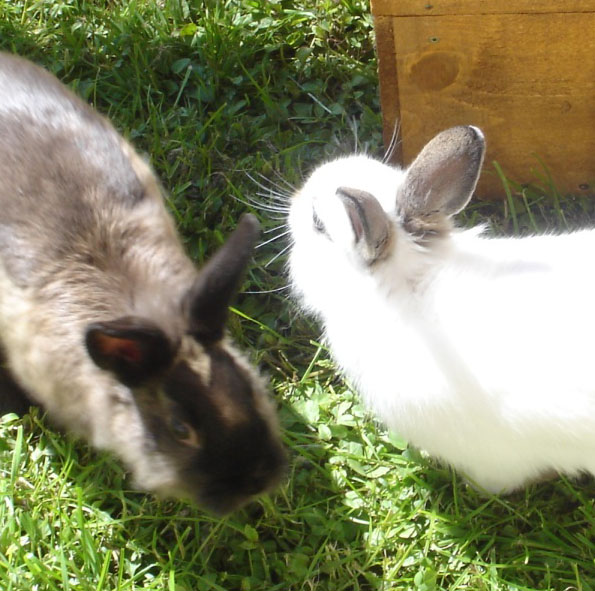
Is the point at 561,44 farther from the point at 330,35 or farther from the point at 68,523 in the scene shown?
the point at 68,523

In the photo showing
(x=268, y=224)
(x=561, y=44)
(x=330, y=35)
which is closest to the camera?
(x=561, y=44)

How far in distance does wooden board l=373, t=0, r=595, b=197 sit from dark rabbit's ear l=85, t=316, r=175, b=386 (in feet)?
4.98

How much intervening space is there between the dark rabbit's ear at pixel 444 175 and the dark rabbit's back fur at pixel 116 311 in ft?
1.76

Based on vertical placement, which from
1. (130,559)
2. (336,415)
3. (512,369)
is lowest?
(130,559)

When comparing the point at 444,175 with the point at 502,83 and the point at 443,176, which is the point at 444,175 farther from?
the point at 502,83

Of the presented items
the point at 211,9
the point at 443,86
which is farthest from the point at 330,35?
the point at 443,86

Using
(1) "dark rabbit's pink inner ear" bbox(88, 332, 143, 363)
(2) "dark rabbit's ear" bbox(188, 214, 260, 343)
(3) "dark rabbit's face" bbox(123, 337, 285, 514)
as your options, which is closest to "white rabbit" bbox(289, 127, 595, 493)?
(2) "dark rabbit's ear" bbox(188, 214, 260, 343)

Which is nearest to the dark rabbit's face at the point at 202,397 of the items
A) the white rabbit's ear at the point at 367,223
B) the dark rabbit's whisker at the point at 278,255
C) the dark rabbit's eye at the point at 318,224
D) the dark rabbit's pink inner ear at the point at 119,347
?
the dark rabbit's pink inner ear at the point at 119,347

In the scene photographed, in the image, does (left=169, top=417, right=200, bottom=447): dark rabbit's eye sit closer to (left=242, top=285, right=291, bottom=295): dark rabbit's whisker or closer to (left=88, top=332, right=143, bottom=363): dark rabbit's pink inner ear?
(left=88, top=332, right=143, bottom=363): dark rabbit's pink inner ear

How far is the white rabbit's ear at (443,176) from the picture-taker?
8.27 feet

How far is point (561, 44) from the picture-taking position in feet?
10.0

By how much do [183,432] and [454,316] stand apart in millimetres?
836

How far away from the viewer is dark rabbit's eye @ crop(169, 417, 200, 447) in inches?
93.0

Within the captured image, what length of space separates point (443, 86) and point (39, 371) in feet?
5.94
